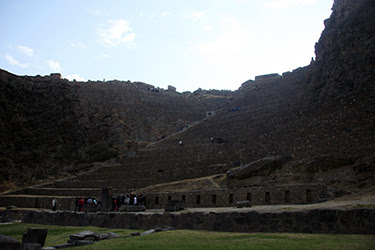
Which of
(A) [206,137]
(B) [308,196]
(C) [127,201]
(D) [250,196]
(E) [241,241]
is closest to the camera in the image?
(E) [241,241]

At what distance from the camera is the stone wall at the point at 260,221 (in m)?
9.35

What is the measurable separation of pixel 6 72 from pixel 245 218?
5770 cm

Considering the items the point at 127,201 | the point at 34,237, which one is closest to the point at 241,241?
the point at 34,237

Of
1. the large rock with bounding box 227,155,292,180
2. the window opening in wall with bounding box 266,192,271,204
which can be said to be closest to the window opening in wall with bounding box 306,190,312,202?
the window opening in wall with bounding box 266,192,271,204

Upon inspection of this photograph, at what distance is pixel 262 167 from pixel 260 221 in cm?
1303

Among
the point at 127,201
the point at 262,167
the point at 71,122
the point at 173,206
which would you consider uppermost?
the point at 71,122

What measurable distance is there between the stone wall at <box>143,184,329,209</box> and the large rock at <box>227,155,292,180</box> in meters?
2.33

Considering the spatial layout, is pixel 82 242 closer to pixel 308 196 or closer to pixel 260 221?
pixel 260 221

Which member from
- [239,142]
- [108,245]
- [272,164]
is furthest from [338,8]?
[108,245]

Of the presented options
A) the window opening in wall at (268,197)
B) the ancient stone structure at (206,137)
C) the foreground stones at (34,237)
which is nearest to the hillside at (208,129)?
the ancient stone structure at (206,137)

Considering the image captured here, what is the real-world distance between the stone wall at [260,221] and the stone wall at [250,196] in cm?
819

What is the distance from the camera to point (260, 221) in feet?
36.3

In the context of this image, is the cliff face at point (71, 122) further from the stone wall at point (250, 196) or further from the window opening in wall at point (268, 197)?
the window opening in wall at point (268, 197)

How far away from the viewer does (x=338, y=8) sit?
4994 centimetres
